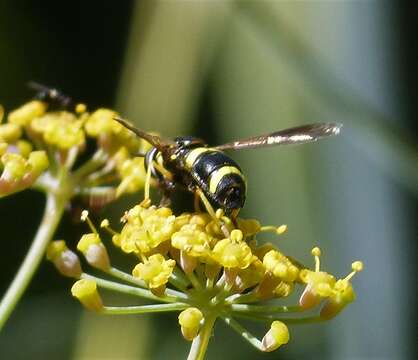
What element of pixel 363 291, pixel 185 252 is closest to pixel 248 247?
pixel 185 252

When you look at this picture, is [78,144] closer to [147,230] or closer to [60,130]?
[60,130]

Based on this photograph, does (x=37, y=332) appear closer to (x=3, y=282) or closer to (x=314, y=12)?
(x=3, y=282)

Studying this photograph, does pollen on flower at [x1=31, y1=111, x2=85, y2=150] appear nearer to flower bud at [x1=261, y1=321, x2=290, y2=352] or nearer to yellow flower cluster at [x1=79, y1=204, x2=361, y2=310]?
yellow flower cluster at [x1=79, y1=204, x2=361, y2=310]

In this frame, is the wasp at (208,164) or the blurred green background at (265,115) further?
the blurred green background at (265,115)

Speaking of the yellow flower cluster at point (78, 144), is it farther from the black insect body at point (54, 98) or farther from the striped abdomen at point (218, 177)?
the striped abdomen at point (218, 177)

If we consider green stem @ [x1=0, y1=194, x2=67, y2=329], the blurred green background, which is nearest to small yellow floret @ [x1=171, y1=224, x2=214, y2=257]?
green stem @ [x1=0, y1=194, x2=67, y2=329]

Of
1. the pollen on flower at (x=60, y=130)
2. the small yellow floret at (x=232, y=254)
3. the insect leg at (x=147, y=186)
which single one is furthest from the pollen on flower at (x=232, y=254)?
the pollen on flower at (x=60, y=130)

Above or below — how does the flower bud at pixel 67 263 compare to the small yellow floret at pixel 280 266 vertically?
below
